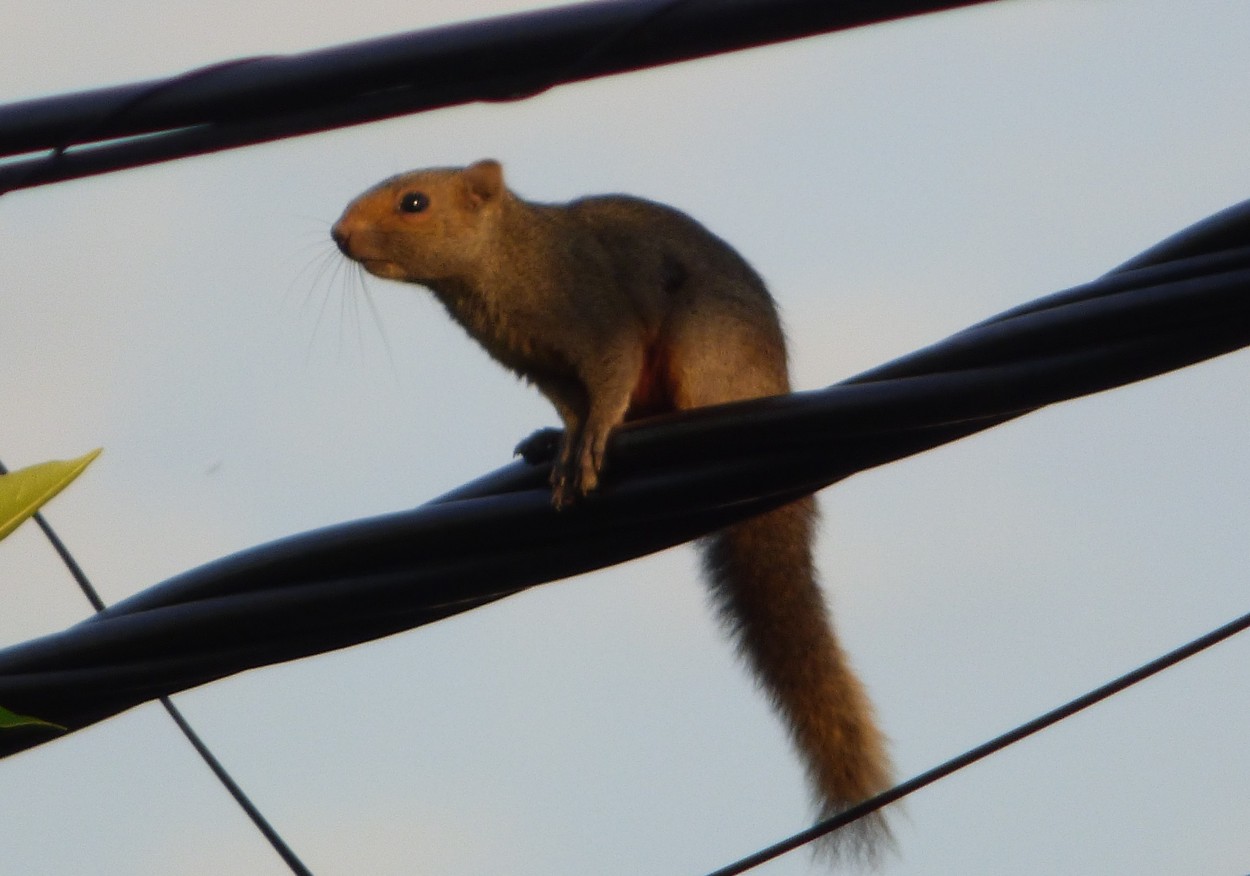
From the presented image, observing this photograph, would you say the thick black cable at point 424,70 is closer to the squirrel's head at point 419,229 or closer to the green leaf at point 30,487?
the green leaf at point 30,487

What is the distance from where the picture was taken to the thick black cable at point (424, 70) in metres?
2.75

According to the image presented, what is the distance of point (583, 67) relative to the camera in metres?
2.79

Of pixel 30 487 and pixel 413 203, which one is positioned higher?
pixel 413 203

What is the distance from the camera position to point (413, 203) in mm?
5270

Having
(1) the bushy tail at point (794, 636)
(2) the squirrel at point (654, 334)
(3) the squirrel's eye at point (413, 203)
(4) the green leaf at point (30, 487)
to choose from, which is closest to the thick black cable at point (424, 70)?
(4) the green leaf at point (30, 487)

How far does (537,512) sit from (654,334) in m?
2.08

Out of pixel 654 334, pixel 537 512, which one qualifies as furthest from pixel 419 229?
pixel 537 512

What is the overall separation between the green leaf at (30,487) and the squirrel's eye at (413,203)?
360 centimetres

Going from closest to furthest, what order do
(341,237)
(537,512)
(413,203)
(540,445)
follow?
1. (537,512)
2. (540,445)
3. (341,237)
4. (413,203)

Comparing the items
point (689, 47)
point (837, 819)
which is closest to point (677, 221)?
point (689, 47)

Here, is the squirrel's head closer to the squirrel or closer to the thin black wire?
the squirrel

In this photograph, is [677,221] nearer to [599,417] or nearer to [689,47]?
[599,417]

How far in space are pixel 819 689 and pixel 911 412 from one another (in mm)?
2152

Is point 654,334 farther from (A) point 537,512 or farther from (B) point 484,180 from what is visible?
(A) point 537,512
